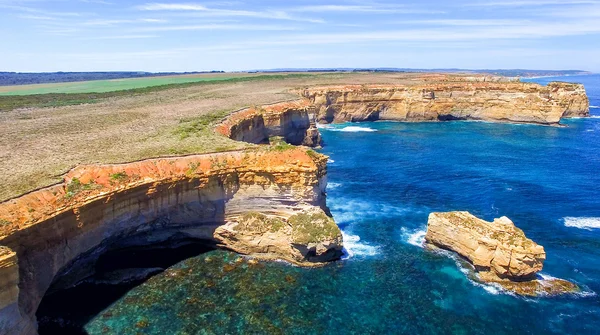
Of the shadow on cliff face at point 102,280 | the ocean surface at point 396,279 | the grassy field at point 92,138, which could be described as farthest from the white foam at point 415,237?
the shadow on cliff face at point 102,280

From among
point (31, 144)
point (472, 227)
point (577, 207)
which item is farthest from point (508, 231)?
point (31, 144)

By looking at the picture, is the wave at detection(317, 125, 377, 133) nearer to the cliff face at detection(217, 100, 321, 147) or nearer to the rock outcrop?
the cliff face at detection(217, 100, 321, 147)

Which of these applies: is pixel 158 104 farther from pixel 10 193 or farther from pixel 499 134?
pixel 499 134

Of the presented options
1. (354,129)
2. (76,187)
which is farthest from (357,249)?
(354,129)

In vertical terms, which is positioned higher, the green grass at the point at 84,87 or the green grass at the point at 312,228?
the green grass at the point at 84,87

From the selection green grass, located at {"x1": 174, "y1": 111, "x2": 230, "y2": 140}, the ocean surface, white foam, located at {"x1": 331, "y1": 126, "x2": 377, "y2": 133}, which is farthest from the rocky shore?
white foam, located at {"x1": 331, "y1": 126, "x2": 377, "y2": 133}

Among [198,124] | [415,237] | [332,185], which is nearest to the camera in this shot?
[415,237]

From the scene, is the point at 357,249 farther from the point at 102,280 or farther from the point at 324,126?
the point at 324,126

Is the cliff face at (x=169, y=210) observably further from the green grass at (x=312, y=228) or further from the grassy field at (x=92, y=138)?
the grassy field at (x=92, y=138)
